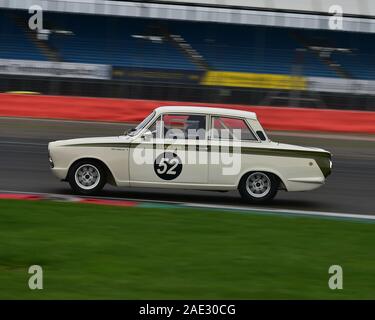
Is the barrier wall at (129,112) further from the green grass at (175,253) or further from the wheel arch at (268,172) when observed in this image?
the green grass at (175,253)

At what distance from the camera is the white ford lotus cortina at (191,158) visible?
11.8m

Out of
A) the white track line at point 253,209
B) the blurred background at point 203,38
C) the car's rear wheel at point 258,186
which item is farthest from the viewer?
the blurred background at point 203,38

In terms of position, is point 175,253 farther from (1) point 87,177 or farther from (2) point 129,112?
(2) point 129,112

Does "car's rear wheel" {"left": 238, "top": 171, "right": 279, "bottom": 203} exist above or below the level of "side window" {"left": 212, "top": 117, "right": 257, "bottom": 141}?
below

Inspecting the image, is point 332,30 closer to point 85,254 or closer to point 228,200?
point 228,200

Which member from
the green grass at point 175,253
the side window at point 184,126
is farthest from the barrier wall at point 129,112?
the green grass at point 175,253

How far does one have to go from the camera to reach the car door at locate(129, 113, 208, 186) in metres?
11.8

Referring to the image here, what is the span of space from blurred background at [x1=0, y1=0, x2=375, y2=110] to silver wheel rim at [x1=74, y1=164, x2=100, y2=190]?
17.8 m

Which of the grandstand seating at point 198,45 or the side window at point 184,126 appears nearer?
the side window at point 184,126

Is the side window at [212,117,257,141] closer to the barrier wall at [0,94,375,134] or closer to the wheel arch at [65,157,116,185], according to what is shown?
the wheel arch at [65,157,116,185]

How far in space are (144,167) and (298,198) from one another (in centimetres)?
284

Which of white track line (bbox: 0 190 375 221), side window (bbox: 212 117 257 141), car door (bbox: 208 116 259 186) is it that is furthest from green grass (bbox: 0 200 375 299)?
side window (bbox: 212 117 257 141)

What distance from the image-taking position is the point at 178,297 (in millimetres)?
6754

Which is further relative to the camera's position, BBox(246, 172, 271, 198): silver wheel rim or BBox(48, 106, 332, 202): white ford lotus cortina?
BBox(246, 172, 271, 198): silver wheel rim
